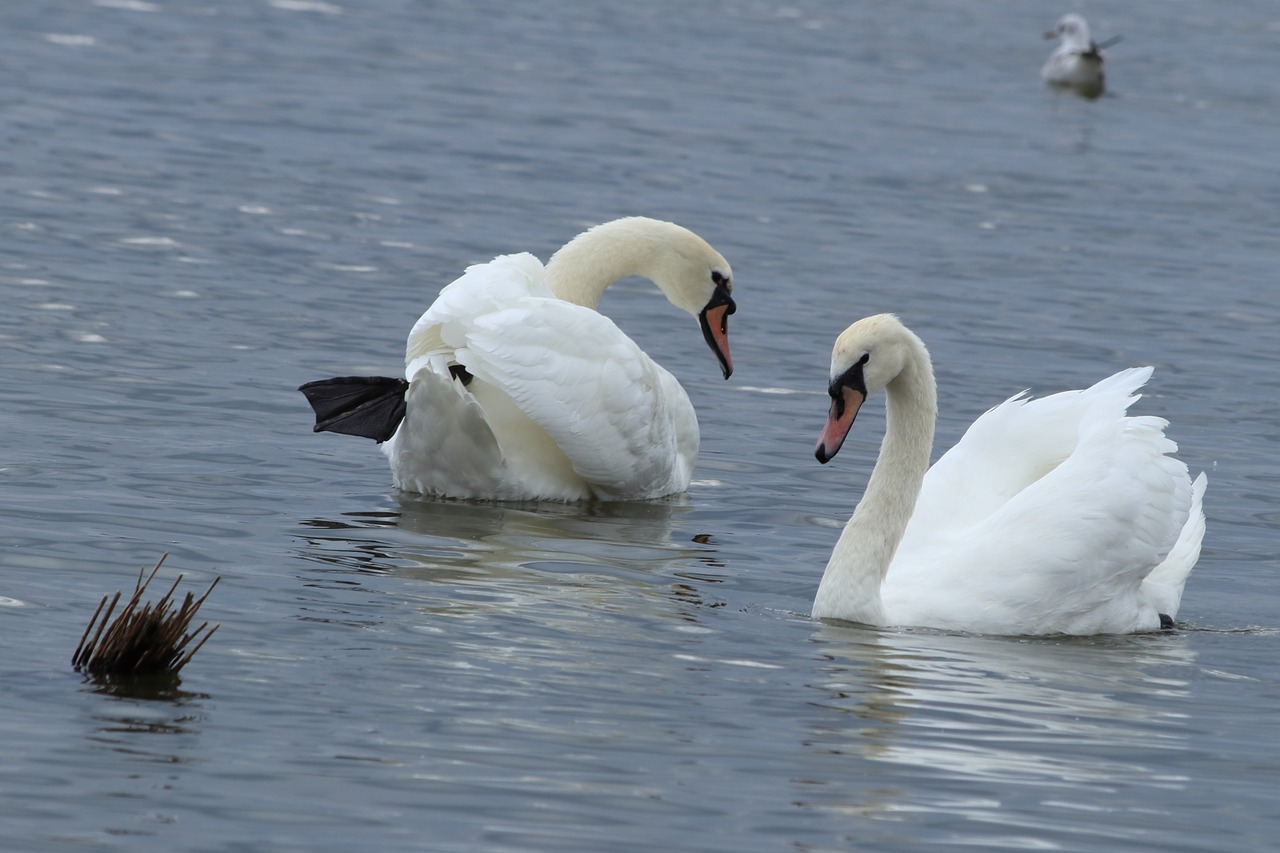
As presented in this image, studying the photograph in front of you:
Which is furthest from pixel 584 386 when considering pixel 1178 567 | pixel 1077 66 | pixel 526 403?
pixel 1077 66

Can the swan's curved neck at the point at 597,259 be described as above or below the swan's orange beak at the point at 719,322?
above

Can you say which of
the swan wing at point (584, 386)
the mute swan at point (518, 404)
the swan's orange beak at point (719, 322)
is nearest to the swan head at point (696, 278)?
the swan's orange beak at point (719, 322)

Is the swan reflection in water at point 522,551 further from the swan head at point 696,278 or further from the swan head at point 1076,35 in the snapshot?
the swan head at point 1076,35

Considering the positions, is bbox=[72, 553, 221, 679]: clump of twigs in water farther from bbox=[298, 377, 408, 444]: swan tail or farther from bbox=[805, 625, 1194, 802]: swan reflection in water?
bbox=[298, 377, 408, 444]: swan tail

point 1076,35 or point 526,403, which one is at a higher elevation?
point 526,403

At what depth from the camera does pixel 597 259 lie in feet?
33.8

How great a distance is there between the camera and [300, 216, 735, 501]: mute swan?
29.1 ft

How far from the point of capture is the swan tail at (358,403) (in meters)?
8.85

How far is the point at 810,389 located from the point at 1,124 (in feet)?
26.4

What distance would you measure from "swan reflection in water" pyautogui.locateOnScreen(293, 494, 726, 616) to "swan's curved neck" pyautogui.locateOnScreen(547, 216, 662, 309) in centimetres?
114

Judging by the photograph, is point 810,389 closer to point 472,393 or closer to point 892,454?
point 472,393

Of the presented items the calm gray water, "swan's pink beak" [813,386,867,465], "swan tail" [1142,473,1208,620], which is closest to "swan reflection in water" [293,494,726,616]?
the calm gray water

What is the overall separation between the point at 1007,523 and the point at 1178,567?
3.30 feet

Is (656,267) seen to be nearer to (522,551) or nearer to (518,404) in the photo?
(518,404)
